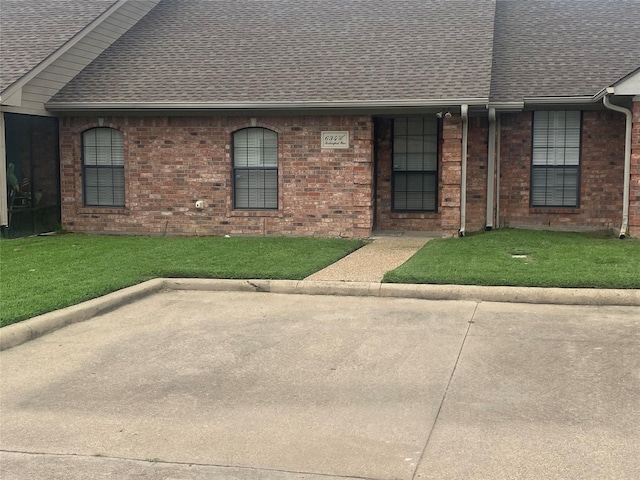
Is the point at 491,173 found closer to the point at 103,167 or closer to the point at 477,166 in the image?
the point at 477,166

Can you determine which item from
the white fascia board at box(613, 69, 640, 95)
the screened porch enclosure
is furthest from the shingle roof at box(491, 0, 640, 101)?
the screened porch enclosure

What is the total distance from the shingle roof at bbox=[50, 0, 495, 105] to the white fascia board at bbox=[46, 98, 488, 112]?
148 mm

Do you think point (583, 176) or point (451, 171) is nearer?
point (451, 171)

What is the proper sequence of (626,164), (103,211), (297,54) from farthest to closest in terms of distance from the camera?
(297,54) < (103,211) < (626,164)

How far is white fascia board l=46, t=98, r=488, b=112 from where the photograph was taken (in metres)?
13.7

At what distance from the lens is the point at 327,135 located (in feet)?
48.0

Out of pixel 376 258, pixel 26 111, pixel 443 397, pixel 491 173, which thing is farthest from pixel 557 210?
pixel 26 111

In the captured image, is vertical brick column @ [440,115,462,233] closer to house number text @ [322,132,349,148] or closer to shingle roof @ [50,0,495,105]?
shingle roof @ [50,0,495,105]

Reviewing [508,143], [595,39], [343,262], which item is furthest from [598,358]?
[595,39]

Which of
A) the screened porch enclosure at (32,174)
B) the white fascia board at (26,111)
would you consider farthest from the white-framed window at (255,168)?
the screened porch enclosure at (32,174)

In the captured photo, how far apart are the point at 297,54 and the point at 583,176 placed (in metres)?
6.74

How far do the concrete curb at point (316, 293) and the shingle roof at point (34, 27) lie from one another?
689 cm

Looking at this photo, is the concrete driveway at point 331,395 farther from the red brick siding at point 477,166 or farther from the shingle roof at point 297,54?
the shingle roof at point 297,54

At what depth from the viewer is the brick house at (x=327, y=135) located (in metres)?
14.4
